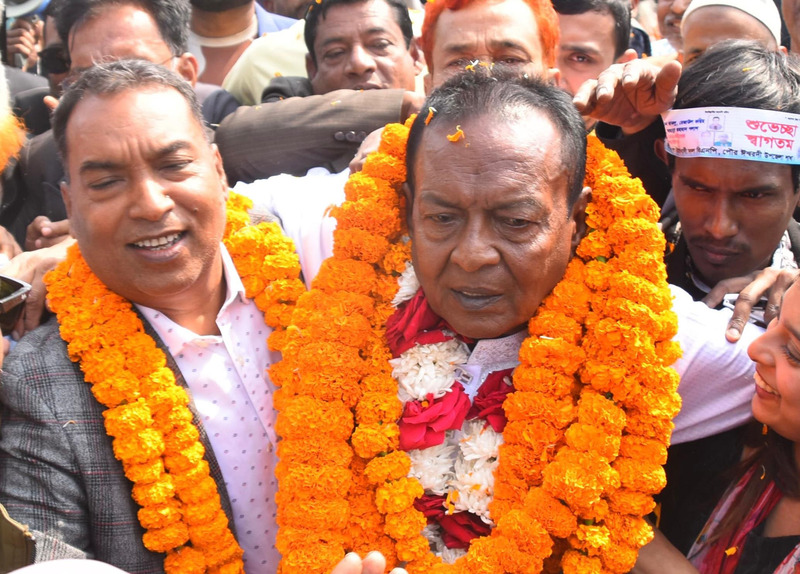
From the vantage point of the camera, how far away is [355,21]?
15.4ft

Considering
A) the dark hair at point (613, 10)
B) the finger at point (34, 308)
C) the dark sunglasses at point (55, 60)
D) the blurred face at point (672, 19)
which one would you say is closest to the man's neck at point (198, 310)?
the finger at point (34, 308)

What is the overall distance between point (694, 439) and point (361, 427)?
126cm

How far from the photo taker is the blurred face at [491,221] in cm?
265

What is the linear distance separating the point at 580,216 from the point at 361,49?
7.41 feet

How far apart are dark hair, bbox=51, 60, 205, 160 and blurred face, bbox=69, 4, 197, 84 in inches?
48.6

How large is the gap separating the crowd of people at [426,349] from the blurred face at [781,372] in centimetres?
1

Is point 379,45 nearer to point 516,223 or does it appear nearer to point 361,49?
point 361,49

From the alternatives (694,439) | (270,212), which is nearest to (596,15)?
(270,212)

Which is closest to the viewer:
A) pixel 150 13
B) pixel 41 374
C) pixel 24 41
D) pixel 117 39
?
pixel 41 374

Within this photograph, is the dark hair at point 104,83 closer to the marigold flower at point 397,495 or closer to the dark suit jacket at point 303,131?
the dark suit jacket at point 303,131

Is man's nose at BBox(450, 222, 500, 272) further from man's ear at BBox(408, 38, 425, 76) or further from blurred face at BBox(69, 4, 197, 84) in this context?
man's ear at BBox(408, 38, 425, 76)

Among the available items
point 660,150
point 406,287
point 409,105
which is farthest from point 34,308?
point 660,150

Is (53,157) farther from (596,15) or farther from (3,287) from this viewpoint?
(596,15)

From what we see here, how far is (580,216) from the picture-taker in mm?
2924
